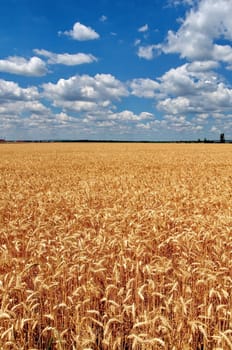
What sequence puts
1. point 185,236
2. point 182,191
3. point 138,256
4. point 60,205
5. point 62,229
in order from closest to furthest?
1. point 138,256
2. point 185,236
3. point 62,229
4. point 60,205
5. point 182,191

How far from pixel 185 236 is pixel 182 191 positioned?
6115 mm

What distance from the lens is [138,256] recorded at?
17.0 ft

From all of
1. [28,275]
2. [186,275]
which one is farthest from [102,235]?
[186,275]

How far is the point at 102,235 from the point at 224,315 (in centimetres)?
311

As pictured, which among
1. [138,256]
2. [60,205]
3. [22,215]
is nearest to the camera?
[138,256]

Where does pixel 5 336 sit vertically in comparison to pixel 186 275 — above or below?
below

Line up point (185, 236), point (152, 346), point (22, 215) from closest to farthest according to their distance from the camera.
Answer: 1. point (152, 346)
2. point (185, 236)
3. point (22, 215)

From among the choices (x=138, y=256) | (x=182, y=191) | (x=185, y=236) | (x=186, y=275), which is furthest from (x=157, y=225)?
(x=182, y=191)

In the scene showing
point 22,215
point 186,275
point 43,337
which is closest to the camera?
point 43,337

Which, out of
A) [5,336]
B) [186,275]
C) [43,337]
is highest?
[186,275]

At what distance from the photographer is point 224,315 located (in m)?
3.58

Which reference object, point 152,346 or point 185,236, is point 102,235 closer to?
point 185,236

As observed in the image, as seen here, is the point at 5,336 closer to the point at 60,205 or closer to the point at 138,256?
the point at 138,256

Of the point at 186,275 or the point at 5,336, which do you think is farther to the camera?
the point at 186,275
